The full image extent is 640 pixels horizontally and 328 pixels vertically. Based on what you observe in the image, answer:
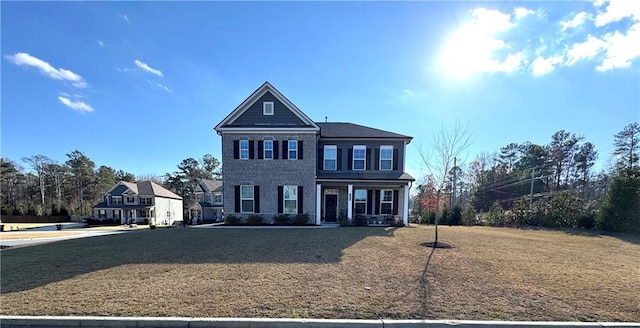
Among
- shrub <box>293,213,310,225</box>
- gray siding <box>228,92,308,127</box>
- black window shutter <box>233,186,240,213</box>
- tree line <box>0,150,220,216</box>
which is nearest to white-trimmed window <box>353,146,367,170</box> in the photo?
gray siding <box>228,92,308,127</box>

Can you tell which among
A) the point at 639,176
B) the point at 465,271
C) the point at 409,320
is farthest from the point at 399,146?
the point at 409,320

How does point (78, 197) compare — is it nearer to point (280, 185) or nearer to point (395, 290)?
point (280, 185)

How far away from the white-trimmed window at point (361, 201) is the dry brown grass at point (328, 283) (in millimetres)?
9320

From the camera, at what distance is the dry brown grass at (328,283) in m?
3.80

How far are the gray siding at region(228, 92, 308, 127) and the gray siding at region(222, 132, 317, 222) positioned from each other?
787 millimetres

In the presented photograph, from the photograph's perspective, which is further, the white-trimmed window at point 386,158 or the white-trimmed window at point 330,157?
the white-trimmed window at point 330,157

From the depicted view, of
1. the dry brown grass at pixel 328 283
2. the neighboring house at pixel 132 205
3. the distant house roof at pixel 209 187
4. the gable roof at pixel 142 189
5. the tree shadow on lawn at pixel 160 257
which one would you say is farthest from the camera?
the distant house roof at pixel 209 187

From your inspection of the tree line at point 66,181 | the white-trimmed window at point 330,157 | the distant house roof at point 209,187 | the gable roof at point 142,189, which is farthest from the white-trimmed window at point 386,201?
the tree line at point 66,181

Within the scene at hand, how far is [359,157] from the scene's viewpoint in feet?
57.2

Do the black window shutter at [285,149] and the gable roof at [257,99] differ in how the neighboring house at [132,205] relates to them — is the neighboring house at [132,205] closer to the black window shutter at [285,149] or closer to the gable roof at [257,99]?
the gable roof at [257,99]

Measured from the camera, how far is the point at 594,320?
359 cm

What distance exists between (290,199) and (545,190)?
43.8m

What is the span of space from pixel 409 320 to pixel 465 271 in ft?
10.2

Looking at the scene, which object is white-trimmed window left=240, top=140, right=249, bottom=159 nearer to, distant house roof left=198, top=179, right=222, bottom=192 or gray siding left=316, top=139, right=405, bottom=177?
gray siding left=316, top=139, right=405, bottom=177
